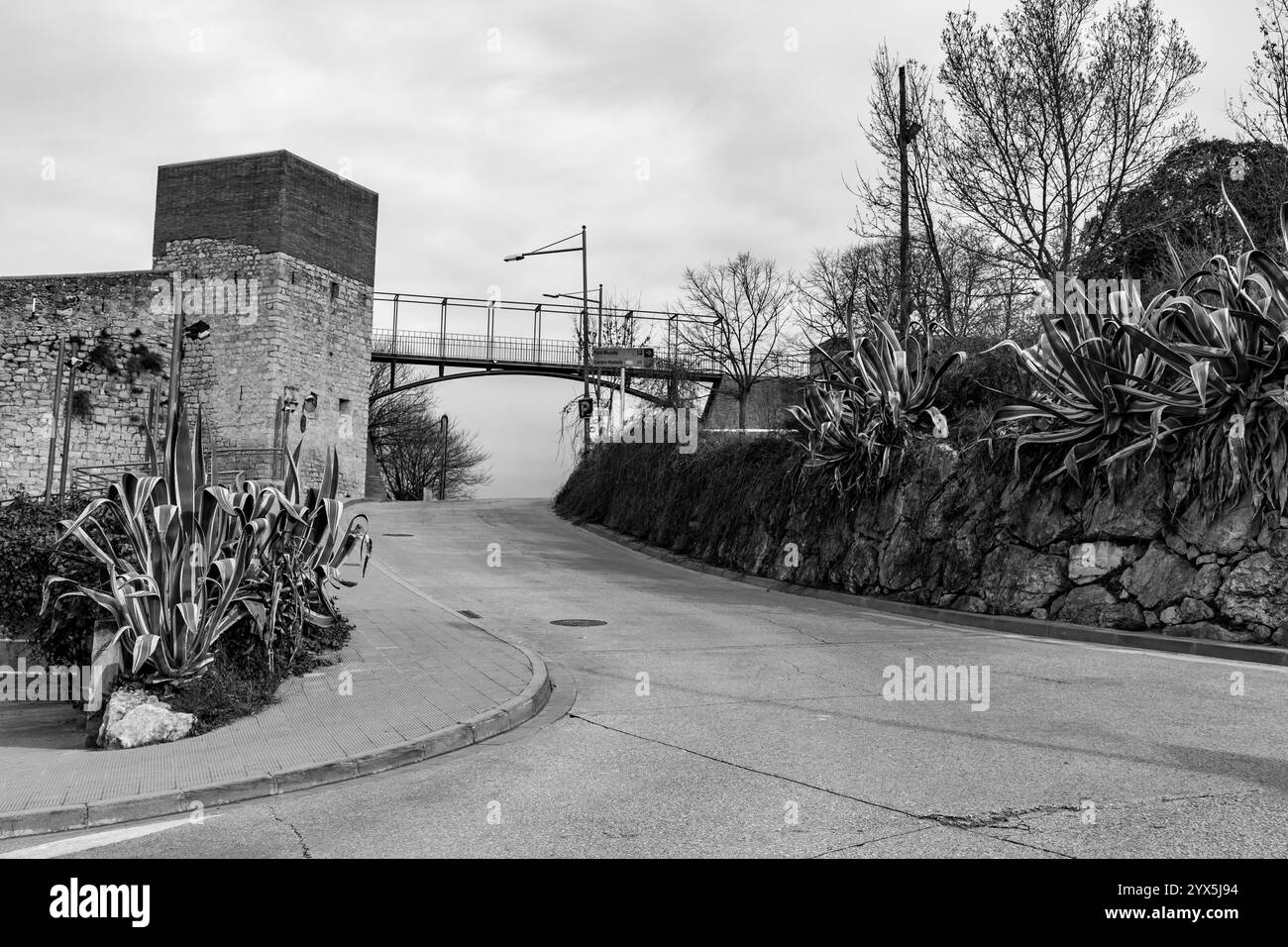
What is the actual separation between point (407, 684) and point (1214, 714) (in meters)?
6.30

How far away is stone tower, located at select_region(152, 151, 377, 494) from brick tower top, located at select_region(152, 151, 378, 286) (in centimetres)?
4

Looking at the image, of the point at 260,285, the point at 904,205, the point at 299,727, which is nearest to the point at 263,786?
the point at 299,727

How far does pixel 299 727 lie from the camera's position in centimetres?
727

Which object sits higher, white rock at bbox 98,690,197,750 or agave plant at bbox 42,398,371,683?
agave plant at bbox 42,398,371,683

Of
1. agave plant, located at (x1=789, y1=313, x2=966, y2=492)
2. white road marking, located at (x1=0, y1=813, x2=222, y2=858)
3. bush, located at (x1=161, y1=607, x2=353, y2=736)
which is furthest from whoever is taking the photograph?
agave plant, located at (x1=789, y1=313, x2=966, y2=492)

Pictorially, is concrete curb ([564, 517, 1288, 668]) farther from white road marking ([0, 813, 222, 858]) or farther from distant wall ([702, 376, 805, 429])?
distant wall ([702, 376, 805, 429])

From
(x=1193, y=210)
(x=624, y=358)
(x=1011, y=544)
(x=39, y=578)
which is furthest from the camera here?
(x=624, y=358)

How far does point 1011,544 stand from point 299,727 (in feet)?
31.2

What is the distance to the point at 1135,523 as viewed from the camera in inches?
467

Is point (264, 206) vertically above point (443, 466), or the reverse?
point (264, 206)

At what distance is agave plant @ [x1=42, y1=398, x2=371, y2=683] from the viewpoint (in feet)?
25.1

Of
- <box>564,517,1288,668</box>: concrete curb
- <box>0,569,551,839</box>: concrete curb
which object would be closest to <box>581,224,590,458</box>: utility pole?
<box>564,517,1288,668</box>: concrete curb

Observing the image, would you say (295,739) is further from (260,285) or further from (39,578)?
(260,285)

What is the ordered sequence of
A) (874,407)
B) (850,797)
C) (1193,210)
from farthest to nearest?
(1193,210), (874,407), (850,797)
